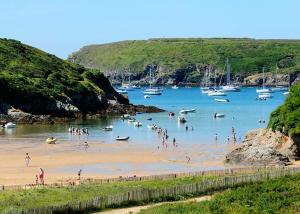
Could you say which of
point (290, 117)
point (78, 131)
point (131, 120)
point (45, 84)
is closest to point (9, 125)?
point (78, 131)

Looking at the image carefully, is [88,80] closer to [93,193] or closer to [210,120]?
[210,120]

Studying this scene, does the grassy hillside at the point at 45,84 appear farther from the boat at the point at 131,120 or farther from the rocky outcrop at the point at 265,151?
the rocky outcrop at the point at 265,151

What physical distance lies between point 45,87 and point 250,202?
10119 centimetres

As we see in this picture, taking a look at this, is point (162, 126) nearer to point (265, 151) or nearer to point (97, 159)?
point (97, 159)

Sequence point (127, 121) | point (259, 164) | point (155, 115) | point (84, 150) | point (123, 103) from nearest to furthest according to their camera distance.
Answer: point (259, 164)
point (84, 150)
point (127, 121)
point (155, 115)
point (123, 103)

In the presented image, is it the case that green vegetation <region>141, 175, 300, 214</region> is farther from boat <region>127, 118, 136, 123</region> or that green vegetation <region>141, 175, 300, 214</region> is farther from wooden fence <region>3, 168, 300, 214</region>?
boat <region>127, 118, 136, 123</region>

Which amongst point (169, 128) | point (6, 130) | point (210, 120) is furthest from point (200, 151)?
point (210, 120)

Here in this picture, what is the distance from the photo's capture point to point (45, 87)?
5389 inches

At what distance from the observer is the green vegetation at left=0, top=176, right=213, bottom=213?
41750mm

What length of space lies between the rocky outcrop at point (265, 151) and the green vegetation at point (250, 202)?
873 inches

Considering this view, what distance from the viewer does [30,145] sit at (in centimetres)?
8862

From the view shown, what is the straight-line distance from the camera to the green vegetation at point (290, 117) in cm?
6925

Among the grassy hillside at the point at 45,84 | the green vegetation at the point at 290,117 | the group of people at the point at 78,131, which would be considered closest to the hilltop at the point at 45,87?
the grassy hillside at the point at 45,84

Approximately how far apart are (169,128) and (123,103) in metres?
41.8
